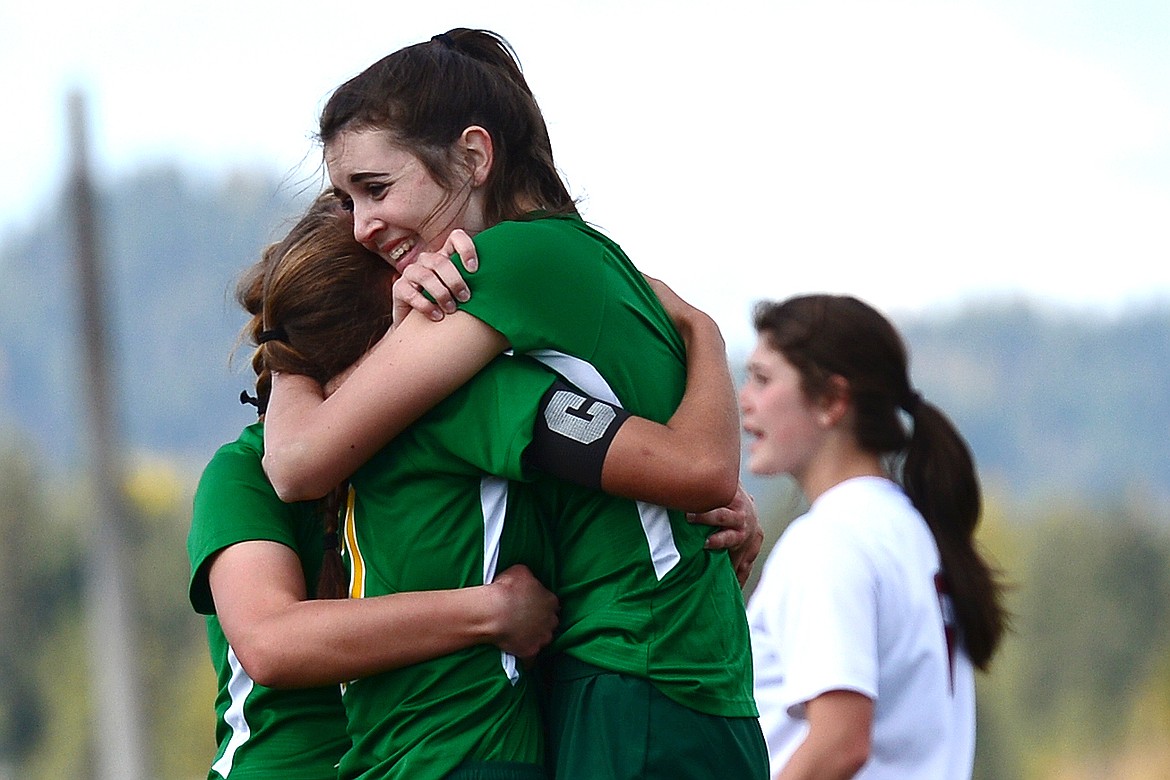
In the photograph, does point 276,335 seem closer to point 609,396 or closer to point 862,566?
point 609,396

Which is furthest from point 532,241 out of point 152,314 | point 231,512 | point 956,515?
point 152,314

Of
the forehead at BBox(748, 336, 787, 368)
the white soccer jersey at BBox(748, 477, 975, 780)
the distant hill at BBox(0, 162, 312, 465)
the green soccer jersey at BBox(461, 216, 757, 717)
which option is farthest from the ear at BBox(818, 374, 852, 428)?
the distant hill at BBox(0, 162, 312, 465)

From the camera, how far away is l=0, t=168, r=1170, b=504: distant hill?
3678 centimetres

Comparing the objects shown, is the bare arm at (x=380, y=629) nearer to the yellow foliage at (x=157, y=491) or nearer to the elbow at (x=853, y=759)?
the elbow at (x=853, y=759)

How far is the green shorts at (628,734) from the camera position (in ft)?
6.70

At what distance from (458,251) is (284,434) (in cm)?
34

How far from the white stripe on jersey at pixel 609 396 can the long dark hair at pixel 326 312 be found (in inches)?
14.2

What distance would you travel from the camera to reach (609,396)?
6.95 ft

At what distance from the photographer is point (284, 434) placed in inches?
85.6

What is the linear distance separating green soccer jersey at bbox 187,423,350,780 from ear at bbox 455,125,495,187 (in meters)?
0.53

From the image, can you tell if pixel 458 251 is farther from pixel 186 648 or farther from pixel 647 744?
pixel 186 648

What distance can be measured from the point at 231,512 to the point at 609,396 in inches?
23.8

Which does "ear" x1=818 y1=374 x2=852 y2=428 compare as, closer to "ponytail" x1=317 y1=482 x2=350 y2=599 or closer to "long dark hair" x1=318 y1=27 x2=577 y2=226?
"long dark hair" x1=318 y1=27 x2=577 y2=226

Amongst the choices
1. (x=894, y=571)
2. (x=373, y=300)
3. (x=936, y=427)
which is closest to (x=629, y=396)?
(x=373, y=300)
